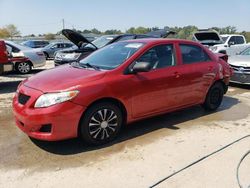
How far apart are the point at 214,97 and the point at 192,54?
1.15 meters

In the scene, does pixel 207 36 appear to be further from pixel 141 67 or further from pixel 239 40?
pixel 141 67

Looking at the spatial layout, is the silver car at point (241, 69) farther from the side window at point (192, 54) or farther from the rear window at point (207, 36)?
the rear window at point (207, 36)

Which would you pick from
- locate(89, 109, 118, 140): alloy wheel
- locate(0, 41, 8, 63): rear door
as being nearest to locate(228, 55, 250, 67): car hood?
locate(89, 109, 118, 140): alloy wheel

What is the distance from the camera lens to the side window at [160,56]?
5265mm

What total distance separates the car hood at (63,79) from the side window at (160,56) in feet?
3.13

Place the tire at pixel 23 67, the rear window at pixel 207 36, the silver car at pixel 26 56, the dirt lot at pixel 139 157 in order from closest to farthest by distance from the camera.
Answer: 1. the dirt lot at pixel 139 157
2. the silver car at pixel 26 56
3. the tire at pixel 23 67
4. the rear window at pixel 207 36

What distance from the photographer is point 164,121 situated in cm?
586

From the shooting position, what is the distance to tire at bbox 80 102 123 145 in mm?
4441

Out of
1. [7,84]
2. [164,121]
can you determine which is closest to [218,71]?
[164,121]

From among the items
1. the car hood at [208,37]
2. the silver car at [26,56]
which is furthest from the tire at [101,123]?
the car hood at [208,37]

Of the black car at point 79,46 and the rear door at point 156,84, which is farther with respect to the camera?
the black car at point 79,46

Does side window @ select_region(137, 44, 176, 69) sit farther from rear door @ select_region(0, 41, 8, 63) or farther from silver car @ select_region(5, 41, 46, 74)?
silver car @ select_region(5, 41, 46, 74)

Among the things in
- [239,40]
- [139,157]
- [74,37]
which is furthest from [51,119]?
[239,40]

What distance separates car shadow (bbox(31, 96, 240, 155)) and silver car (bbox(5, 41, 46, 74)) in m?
8.02
